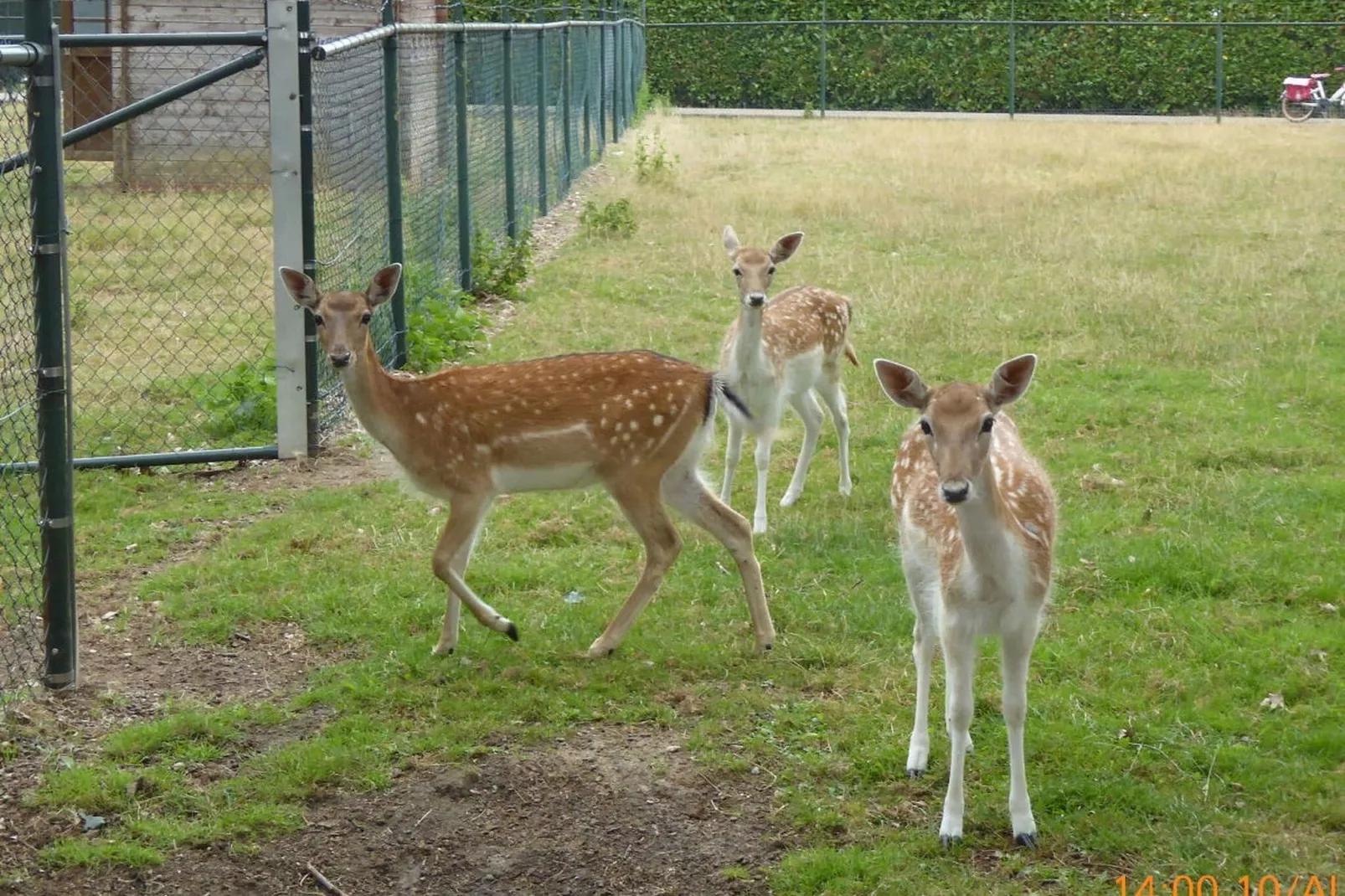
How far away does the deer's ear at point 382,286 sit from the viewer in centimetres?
668

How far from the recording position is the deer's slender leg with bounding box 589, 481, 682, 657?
20.3ft

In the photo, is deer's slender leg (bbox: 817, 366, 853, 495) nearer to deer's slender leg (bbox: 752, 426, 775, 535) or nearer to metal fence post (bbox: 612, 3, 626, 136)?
deer's slender leg (bbox: 752, 426, 775, 535)

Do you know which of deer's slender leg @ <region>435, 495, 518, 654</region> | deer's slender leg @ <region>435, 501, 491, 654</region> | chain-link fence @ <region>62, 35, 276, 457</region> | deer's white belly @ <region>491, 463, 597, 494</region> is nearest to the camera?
deer's slender leg @ <region>435, 495, 518, 654</region>

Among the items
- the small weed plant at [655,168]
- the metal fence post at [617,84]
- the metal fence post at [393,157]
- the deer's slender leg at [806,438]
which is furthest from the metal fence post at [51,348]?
the metal fence post at [617,84]

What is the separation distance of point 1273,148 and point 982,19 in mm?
10913

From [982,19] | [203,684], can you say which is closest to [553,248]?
[203,684]

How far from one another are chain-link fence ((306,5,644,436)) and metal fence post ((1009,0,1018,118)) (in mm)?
15424

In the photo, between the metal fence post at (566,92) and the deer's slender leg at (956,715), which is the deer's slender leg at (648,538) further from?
the metal fence post at (566,92)

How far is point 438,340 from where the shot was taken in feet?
34.4

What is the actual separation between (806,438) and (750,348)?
0.71 meters

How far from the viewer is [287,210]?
329 inches
